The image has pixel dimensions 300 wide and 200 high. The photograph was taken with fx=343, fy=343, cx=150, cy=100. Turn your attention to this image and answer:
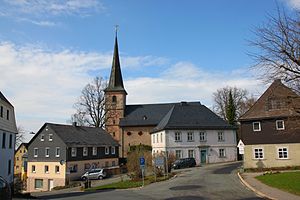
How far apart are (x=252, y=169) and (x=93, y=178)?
22.6 meters

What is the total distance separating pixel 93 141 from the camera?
190 feet

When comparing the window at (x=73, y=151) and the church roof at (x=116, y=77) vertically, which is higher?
the church roof at (x=116, y=77)

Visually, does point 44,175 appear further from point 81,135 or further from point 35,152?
point 81,135

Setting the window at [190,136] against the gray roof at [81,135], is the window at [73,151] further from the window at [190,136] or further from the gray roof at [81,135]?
the window at [190,136]

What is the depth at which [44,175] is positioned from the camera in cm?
5225

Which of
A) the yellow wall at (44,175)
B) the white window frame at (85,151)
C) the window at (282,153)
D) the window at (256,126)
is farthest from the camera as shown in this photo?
the white window frame at (85,151)

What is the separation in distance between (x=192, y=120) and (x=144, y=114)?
20637 mm

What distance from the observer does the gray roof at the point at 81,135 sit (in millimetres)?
53562


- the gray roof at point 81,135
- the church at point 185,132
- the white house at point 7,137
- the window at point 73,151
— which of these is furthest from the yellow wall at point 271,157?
the gray roof at point 81,135

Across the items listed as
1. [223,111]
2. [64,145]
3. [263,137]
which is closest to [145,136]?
[223,111]

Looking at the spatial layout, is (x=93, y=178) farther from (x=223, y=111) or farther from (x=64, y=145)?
(x=223, y=111)

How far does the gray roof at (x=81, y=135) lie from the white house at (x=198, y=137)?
10.9 metres

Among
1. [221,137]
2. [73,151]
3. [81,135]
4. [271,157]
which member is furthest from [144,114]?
[271,157]

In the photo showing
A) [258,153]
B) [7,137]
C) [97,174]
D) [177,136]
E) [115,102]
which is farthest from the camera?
[115,102]
